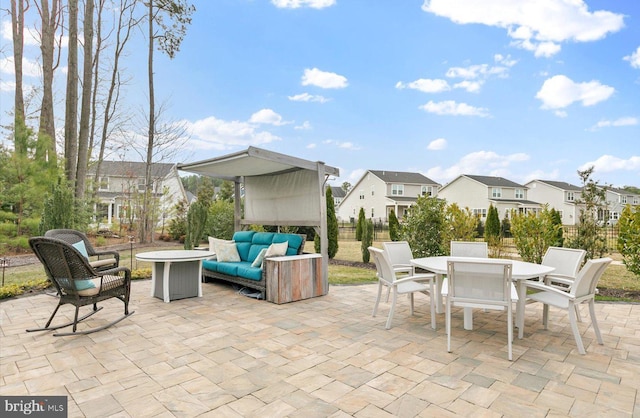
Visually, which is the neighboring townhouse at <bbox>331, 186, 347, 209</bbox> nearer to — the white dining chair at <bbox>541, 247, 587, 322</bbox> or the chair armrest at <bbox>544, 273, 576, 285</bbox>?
the white dining chair at <bbox>541, 247, 587, 322</bbox>

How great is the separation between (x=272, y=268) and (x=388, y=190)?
79.1 feet

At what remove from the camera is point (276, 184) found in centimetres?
673

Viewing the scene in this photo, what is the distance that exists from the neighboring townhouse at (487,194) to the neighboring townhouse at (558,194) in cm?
157

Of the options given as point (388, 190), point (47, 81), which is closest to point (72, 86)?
point (47, 81)

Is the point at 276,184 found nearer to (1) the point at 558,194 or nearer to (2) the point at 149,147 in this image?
(2) the point at 149,147

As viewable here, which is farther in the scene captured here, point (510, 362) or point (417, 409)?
point (510, 362)

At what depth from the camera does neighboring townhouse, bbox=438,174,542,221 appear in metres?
27.6

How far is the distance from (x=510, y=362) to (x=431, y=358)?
0.68 metres

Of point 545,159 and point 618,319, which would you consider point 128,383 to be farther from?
point 545,159

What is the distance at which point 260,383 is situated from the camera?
2.56 metres

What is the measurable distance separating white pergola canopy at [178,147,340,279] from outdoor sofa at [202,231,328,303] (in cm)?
34

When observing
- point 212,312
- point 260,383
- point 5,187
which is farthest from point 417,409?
point 5,187

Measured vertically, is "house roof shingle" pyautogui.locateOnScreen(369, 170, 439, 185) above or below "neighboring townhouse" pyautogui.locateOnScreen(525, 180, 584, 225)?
above

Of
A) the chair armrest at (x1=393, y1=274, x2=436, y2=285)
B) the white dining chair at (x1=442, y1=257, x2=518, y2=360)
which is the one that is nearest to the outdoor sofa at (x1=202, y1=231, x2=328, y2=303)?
the chair armrest at (x1=393, y1=274, x2=436, y2=285)
